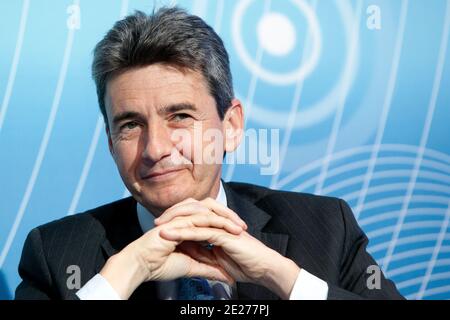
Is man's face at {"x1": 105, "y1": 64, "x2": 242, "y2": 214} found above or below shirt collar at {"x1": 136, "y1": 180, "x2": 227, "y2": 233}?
above

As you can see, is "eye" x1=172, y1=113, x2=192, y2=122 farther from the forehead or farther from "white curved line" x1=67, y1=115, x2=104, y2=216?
"white curved line" x1=67, y1=115, x2=104, y2=216

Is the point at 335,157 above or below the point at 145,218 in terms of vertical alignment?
above

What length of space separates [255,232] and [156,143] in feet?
1.84

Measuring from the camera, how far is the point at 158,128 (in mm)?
2262

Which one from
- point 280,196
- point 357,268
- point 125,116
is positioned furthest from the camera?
point 280,196

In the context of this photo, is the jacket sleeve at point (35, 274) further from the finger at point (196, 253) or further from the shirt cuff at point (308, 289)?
the shirt cuff at point (308, 289)

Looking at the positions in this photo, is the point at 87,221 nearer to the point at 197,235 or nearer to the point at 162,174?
the point at 162,174

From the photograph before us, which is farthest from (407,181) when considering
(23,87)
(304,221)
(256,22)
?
(23,87)

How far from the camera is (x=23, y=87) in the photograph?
2834 millimetres

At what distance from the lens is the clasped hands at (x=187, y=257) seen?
2.10m

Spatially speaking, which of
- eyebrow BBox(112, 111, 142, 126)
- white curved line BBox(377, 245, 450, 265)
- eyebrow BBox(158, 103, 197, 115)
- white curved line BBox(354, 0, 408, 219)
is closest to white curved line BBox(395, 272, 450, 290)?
white curved line BBox(377, 245, 450, 265)

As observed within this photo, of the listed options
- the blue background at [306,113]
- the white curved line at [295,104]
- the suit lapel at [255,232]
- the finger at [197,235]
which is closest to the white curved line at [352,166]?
the blue background at [306,113]

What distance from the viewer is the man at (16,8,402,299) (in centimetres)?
213

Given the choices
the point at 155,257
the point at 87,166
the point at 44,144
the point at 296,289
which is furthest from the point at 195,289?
the point at 44,144
